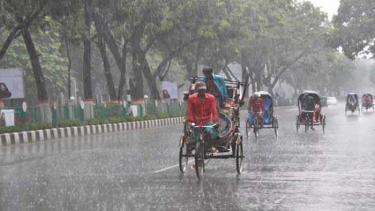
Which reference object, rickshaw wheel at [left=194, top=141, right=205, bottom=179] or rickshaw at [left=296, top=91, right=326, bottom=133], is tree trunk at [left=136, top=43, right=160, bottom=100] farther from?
rickshaw wheel at [left=194, top=141, right=205, bottom=179]

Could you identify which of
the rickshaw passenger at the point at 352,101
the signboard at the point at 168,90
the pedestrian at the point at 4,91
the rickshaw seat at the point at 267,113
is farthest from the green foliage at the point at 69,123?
the rickshaw passenger at the point at 352,101

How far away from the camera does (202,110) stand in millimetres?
9852

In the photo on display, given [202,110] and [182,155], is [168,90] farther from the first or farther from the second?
[202,110]

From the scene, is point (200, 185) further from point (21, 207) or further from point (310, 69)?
point (310, 69)

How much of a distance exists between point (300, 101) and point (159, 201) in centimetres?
1606

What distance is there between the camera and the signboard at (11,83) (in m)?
25.0

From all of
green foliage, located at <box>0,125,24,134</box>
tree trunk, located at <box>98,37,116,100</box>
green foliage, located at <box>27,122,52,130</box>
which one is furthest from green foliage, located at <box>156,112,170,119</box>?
green foliage, located at <box>0,125,24,134</box>

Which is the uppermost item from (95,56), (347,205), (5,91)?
(95,56)

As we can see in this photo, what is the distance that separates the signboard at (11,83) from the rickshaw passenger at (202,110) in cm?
1651

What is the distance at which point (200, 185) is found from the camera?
29.5 ft

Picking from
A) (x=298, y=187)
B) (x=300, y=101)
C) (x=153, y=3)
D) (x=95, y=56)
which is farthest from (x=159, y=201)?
(x=95, y=56)

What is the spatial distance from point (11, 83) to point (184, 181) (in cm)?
1730

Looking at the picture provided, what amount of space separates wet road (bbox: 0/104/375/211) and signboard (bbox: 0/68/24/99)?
10.4m

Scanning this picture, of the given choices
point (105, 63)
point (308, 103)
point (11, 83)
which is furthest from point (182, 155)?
point (105, 63)
